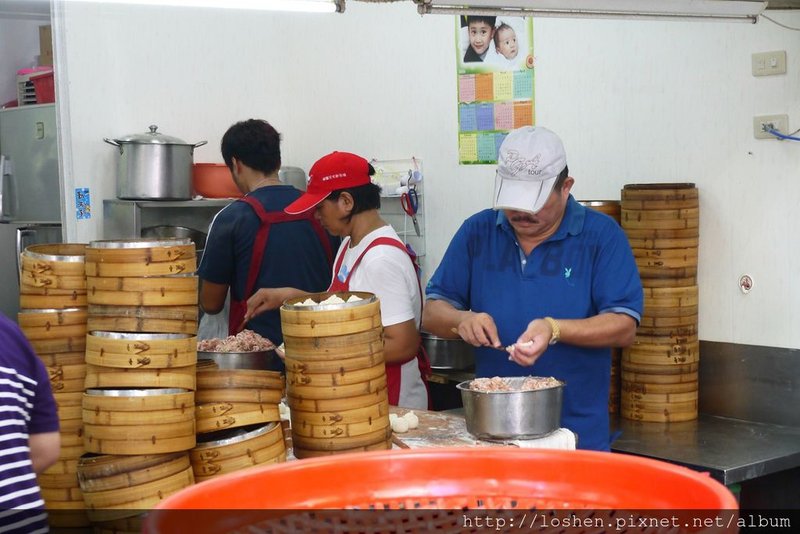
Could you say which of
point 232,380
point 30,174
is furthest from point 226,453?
point 30,174

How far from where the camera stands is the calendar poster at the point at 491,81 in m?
5.64

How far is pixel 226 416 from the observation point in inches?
107

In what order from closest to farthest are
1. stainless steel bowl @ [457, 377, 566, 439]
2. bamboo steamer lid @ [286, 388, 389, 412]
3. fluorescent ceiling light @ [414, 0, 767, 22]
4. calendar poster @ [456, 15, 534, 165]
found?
1. bamboo steamer lid @ [286, 388, 389, 412]
2. stainless steel bowl @ [457, 377, 566, 439]
3. fluorescent ceiling light @ [414, 0, 767, 22]
4. calendar poster @ [456, 15, 534, 165]

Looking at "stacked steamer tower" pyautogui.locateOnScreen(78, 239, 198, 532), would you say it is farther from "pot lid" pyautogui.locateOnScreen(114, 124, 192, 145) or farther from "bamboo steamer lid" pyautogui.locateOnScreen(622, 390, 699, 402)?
"pot lid" pyautogui.locateOnScreen(114, 124, 192, 145)

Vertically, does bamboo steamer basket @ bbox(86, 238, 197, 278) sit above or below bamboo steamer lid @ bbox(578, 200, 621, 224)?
below

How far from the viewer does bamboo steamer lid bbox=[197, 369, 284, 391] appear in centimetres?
275

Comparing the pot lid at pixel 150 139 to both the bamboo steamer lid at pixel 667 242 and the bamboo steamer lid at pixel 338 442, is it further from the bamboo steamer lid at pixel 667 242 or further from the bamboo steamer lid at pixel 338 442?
the bamboo steamer lid at pixel 338 442

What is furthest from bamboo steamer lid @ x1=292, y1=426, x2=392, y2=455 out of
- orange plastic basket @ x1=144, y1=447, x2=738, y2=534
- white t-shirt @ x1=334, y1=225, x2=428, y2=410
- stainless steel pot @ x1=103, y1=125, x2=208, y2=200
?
stainless steel pot @ x1=103, y1=125, x2=208, y2=200

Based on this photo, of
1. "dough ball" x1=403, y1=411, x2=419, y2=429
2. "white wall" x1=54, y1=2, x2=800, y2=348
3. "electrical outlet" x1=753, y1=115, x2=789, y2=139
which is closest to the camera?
"dough ball" x1=403, y1=411, x2=419, y2=429

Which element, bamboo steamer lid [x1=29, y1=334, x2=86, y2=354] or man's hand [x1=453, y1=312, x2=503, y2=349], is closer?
bamboo steamer lid [x1=29, y1=334, x2=86, y2=354]

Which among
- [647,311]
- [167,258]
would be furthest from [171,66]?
[167,258]

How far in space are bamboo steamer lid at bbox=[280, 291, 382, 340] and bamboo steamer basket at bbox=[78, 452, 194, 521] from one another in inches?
20.7

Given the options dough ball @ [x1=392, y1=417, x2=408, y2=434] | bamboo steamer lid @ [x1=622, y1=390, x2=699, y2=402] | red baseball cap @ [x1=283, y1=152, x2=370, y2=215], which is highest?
red baseball cap @ [x1=283, y1=152, x2=370, y2=215]

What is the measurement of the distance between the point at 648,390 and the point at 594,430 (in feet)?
4.77
